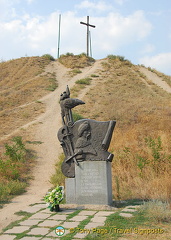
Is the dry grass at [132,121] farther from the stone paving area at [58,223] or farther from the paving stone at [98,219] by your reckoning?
the paving stone at [98,219]

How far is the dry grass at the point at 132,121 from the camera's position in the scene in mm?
8789

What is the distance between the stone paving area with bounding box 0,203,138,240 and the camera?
518cm

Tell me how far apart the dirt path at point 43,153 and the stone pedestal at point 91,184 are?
137cm

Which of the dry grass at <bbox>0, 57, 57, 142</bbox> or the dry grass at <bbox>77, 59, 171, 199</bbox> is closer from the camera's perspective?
the dry grass at <bbox>77, 59, 171, 199</bbox>

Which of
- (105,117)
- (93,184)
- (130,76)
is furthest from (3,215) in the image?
(130,76)

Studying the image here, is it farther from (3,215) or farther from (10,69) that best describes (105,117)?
(10,69)

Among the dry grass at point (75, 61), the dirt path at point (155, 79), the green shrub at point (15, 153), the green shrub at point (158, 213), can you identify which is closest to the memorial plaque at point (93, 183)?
the green shrub at point (158, 213)

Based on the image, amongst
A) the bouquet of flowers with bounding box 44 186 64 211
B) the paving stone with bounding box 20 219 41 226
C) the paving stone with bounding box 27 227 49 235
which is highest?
the bouquet of flowers with bounding box 44 186 64 211

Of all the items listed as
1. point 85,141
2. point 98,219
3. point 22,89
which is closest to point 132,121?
point 85,141

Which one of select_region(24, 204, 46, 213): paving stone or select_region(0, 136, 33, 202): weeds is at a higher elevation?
select_region(0, 136, 33, 202): weeds

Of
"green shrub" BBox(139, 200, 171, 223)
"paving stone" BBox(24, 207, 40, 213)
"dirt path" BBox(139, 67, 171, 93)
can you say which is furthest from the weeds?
"dirt path" BBox(139, 67, 171, 93)

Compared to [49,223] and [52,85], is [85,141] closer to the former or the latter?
[49,223]

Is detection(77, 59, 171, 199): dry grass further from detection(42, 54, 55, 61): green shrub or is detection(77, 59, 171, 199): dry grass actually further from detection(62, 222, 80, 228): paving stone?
detection(42, 54, 55, 61): green shrub

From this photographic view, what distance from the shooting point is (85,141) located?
7.63 meters
